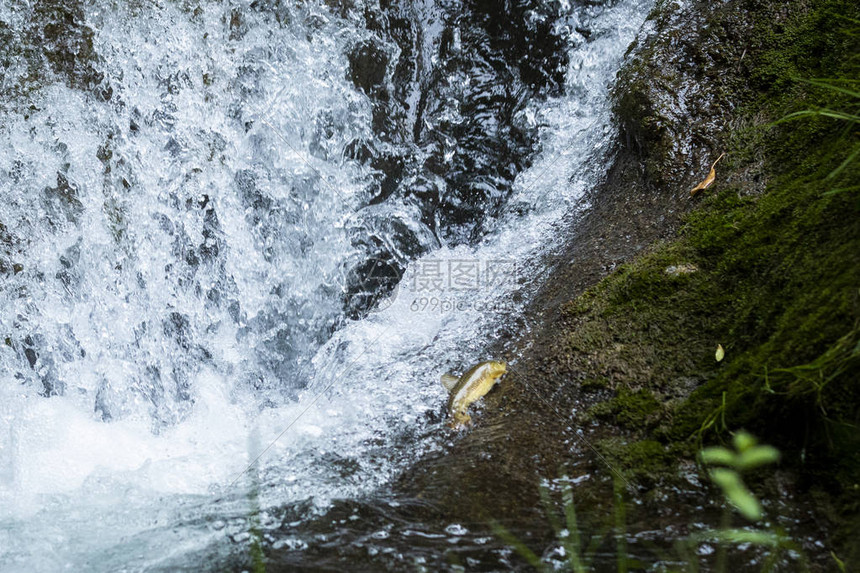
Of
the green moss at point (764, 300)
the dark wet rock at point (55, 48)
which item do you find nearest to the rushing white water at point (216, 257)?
the dark wet rock at point (55, 48)

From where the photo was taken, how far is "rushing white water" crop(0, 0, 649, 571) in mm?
3090

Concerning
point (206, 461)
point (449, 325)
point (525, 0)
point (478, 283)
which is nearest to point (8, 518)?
point (206, 461)

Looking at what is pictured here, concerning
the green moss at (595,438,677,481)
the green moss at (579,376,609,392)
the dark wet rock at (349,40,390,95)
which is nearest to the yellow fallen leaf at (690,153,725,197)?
the green moss at (579,376,609,392)

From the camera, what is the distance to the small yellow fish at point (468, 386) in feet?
8.52

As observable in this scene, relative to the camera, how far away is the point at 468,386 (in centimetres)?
269

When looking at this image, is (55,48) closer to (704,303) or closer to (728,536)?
(704,303)

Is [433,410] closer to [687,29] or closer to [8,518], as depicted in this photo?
[8,518]

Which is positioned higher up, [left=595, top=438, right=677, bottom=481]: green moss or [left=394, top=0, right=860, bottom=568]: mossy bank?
[left=394, top=0, right=860, bottom=568]: mossy bank

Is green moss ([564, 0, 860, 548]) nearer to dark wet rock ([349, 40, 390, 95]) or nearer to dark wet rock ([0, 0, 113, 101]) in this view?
dark wet rock ([349, 40, 390, 95])

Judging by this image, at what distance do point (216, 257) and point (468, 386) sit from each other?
7.63 ft

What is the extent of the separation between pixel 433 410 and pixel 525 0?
3495mm

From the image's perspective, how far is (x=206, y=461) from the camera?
288cm

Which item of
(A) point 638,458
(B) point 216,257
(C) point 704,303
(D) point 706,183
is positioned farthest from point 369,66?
(A) point 638,458

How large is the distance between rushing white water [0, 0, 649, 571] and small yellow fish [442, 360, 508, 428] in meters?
0.09
